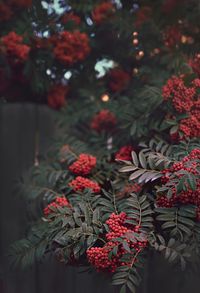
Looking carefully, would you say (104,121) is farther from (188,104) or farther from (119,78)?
(188,104)

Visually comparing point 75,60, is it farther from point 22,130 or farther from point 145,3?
point 22,130

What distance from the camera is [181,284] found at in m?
1.66

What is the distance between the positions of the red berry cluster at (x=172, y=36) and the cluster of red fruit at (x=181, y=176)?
0.77m

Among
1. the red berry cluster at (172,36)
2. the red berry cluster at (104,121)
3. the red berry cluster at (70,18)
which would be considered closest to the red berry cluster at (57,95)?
the red berry cluster at (104,121)

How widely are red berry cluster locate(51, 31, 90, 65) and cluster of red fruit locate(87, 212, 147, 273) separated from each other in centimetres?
89

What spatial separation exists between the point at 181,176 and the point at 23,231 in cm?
116

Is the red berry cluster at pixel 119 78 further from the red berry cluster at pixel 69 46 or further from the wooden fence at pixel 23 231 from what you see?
the wooden fence at pixel 23 231

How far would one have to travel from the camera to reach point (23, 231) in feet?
7.87

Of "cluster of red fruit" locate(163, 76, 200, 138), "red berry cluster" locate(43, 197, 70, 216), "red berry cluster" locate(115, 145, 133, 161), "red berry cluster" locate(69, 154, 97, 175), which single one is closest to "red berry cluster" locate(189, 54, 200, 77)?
"cluster of red fruit" locate(163, 76, 200, 138)

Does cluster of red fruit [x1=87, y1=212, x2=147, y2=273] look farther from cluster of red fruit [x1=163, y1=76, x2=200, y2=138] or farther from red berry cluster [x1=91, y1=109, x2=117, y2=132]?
red berry cluster [x1=91, y1=109, x2=117, y2=132]

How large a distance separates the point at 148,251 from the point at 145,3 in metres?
1.07

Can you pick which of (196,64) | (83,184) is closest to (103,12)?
(196,64)

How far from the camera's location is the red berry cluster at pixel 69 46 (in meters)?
2.10

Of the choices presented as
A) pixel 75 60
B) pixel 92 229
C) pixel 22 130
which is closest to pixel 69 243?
pixel 92 229
